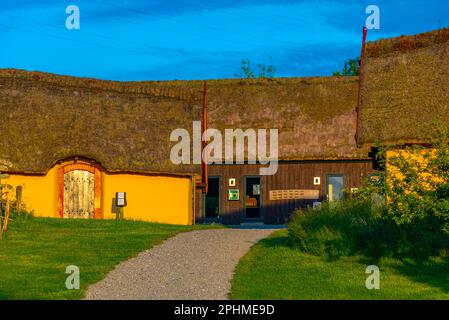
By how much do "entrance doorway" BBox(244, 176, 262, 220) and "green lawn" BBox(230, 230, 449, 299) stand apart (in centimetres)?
1487

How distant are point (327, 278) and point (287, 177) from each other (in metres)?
18.5

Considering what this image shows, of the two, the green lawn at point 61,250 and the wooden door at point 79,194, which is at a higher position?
the wooden door at point 79,194

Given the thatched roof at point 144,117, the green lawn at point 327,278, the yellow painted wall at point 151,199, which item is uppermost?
the thatched roof at point 144,117

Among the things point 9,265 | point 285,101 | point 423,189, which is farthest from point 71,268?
point 285,101

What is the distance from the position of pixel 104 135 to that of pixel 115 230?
25.6ft

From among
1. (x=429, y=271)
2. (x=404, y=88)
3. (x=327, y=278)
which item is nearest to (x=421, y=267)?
(x=429, y=271)

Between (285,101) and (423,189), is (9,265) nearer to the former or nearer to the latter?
(423,189)

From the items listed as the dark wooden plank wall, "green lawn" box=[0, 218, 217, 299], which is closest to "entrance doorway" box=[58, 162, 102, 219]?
"green lawn" box=[0, 218, 217, 299]

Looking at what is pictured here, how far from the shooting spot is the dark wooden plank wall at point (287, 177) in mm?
33219

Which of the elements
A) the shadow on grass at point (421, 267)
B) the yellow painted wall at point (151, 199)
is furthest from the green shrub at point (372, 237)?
the yellow painted wall at point (151, 199)

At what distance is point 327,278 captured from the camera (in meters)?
15.0

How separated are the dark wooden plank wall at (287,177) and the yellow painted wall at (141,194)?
116 inches

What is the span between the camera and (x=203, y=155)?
32.3 metres

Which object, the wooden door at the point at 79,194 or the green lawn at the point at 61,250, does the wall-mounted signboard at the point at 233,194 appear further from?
the green lawn at the point at 61,250
